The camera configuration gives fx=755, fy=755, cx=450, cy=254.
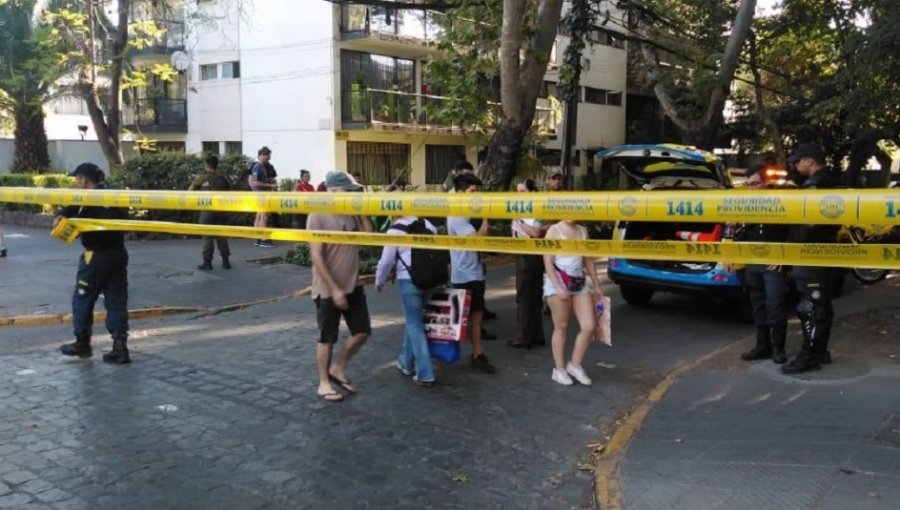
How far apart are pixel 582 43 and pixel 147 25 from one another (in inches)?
478

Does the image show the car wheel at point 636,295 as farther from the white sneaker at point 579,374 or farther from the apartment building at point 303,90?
the apartment building at point 303,90

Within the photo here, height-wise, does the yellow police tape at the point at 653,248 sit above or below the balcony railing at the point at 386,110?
below

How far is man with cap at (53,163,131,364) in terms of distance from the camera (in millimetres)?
6715

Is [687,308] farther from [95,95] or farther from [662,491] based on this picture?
[95,95]

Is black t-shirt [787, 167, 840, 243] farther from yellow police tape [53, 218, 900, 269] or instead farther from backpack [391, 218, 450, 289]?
backpack [391, 218, 450, 289]

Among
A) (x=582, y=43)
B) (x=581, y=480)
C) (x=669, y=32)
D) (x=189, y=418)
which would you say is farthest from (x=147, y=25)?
(x=581, y=480)

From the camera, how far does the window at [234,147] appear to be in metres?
26.1

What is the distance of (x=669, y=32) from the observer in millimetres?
25062

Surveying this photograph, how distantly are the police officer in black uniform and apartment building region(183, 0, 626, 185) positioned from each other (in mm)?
14840

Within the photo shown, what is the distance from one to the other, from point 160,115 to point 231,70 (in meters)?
4.05

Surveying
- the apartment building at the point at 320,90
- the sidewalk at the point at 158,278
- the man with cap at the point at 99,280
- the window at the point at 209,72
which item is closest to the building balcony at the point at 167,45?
the apartment building at the point at 320,90

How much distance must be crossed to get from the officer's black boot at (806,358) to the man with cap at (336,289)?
3602 millimetres

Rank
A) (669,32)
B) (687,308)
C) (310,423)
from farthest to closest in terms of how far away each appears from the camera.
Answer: (669,32), (687,308), (310,423)

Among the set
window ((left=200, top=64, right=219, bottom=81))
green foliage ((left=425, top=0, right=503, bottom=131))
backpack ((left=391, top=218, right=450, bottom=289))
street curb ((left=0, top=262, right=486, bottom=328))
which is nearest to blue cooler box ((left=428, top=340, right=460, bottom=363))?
backpack ((left=391, top=218, right=450, bottom=289))
